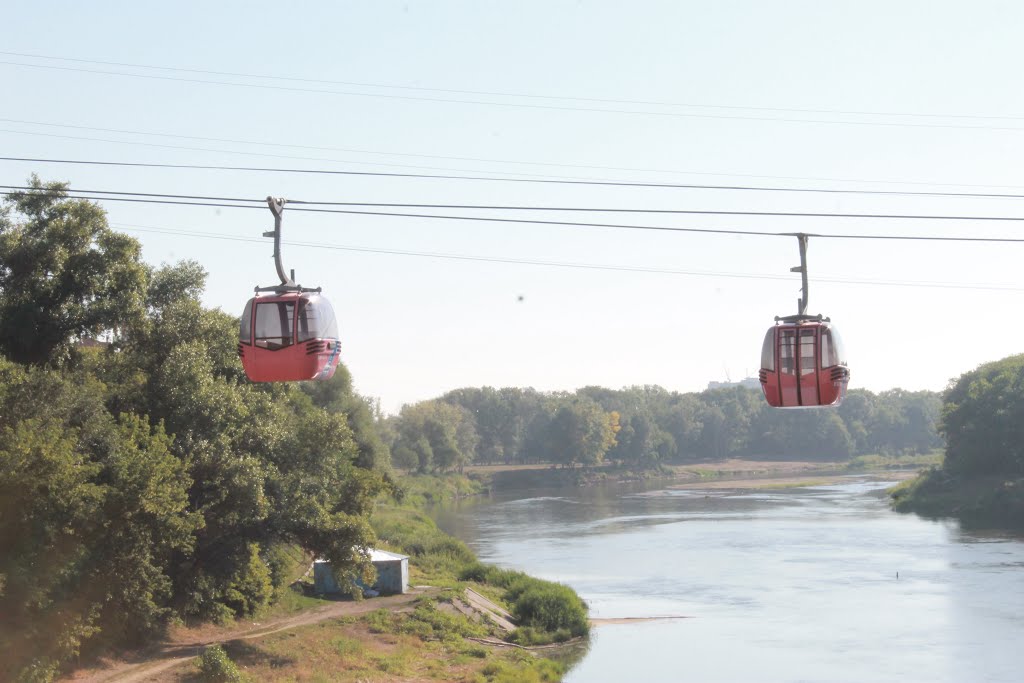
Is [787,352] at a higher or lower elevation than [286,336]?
lower

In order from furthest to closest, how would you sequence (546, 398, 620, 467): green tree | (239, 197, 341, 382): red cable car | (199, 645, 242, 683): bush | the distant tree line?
the distant tree line < (546, 398, 620, 467): green tree < (199, 645, 242, 683): bush < (239, 197, 341, 382): red cable car

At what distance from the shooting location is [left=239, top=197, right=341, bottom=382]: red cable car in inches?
669

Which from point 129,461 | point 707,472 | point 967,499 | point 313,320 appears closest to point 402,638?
point 129,461

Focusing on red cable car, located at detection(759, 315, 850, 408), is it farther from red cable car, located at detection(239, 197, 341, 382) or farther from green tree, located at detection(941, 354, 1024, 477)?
green tree, located at detection(941, 354, 1024, 477)

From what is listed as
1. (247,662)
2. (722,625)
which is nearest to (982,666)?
(722,625)

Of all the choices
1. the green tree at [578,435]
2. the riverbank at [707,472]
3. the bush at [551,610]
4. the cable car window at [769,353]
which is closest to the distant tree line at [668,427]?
the green tree at [578,435]

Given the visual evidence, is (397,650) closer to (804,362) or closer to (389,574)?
(389,574)

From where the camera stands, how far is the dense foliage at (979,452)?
275 ft

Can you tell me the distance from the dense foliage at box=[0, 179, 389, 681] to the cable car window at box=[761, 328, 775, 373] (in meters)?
15.8

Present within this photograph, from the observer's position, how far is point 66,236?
30.5 m

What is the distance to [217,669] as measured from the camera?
28.1 metres

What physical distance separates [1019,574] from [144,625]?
140ft

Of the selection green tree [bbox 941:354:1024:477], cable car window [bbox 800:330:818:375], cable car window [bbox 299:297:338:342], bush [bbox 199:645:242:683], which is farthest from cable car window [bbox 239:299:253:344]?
green tree [bbox 941:354:1024:477]

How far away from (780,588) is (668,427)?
11468 cm
